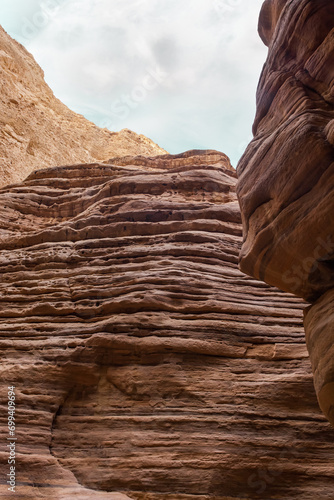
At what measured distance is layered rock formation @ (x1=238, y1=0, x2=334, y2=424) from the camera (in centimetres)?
465

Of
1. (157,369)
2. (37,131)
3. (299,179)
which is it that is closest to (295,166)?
(299,179)

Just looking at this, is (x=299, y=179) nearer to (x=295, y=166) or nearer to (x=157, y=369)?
(x=295, y=166)

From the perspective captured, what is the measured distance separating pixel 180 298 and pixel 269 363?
86.3 inches

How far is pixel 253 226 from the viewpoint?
574 centimetres

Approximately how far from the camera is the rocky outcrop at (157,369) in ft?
20.5

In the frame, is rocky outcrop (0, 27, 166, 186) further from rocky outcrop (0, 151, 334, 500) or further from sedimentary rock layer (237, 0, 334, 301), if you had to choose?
sedimentary rock layer (237, 0, 334, 301)

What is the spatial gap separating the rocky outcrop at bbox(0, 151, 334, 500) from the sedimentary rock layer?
230 cm

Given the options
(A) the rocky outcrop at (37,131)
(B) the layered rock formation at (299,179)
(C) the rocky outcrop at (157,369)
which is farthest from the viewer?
(A) the rocky outcrop at (37,131)

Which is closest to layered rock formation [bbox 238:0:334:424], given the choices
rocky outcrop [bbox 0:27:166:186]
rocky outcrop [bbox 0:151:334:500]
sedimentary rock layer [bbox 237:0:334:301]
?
sedimentary rock layer [bbox 237:0:334:301]

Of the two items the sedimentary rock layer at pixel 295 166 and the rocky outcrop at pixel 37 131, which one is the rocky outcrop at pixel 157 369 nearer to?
the sedimentary rock layer at pixel 295 166

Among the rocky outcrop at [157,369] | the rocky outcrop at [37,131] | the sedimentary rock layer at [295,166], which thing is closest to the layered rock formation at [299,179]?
the sedimentary rock layer at [295,166]

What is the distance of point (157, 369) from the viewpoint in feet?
24.2

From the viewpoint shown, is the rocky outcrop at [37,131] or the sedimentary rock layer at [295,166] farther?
the rocky outcrop at [37,131]

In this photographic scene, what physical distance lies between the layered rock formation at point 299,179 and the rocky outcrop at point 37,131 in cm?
1867
